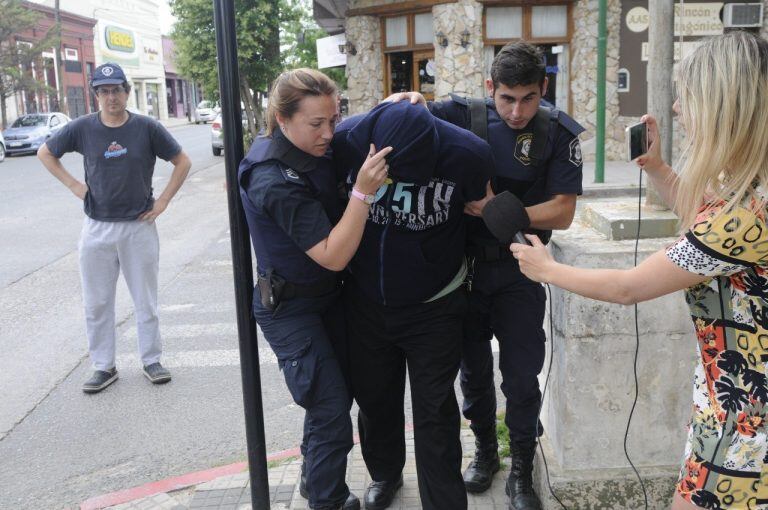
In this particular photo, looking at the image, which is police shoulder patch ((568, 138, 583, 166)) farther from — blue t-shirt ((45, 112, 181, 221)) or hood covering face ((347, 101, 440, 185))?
blue t-shirt ((45, 112, 181, 221))

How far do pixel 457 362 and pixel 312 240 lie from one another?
80cm

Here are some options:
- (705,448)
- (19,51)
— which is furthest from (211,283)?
(19,51)

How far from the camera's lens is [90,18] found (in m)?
48.7

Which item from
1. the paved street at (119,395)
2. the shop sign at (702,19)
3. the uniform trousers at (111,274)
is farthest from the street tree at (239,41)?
the uniform trousers at (111,274)

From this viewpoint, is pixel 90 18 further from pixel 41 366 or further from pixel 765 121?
pixel 765 121

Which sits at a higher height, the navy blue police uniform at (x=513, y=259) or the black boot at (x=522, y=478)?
the navy blue police uniform at (x=513, y=259)

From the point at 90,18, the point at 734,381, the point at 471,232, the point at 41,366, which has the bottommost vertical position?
the point at 41,366

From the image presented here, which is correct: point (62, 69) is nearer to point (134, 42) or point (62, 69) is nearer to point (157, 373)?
point (134, 42)

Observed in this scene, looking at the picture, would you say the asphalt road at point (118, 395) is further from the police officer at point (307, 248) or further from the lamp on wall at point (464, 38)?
the lamp on wall at point (464, 38)

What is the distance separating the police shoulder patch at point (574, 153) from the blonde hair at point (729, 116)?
3.75 ft

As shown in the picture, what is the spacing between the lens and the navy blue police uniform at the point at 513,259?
3076mm

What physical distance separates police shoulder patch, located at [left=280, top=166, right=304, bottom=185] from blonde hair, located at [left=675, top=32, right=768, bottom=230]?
4.25ft

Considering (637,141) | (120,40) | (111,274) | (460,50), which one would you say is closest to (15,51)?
(120,40)

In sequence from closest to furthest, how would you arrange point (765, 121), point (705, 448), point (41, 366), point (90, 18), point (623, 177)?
point (765, 121), point (705, 448), point (41, 366), point (623, 177), point (90, 18)
